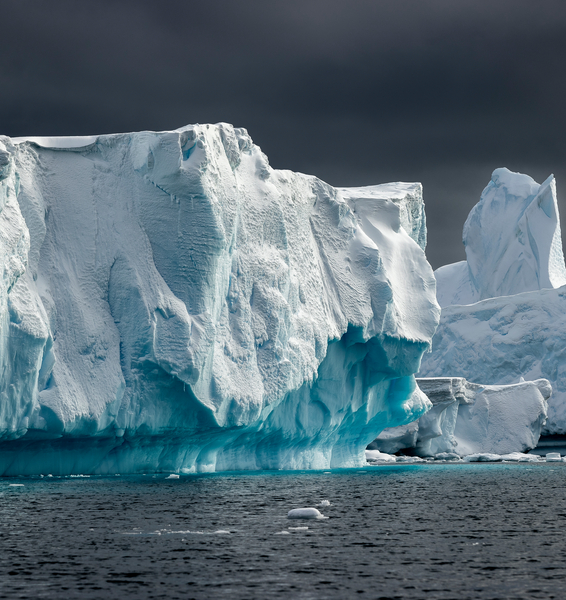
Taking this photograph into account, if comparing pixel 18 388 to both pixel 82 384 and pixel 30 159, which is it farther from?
pixel 30 159

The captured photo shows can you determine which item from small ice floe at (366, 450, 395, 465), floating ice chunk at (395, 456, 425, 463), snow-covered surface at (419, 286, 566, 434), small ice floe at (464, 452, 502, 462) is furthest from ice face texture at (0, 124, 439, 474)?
snow-covered surface at (419, 286, 566, 434)

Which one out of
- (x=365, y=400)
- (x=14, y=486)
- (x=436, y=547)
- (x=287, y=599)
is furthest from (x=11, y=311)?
(x=365, y=400)

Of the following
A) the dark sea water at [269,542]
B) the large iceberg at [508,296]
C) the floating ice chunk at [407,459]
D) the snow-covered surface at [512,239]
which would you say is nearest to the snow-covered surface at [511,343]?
the large iceberg at [508,296]

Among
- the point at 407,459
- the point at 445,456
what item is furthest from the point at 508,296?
the point at 407,459

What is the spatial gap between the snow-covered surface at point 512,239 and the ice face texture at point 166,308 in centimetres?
3121

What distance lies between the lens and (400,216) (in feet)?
98.0

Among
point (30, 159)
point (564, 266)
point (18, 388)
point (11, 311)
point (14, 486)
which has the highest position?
point (564, 266)

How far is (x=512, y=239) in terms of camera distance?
56.8 m

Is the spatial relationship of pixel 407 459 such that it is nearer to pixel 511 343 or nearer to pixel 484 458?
pixel 484 458

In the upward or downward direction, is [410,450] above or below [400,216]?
below

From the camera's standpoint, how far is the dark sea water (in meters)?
8.07

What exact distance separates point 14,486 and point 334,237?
13375mm

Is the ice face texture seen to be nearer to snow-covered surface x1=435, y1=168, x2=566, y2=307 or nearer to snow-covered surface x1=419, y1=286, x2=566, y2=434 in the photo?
snow-covered surface x1=419, y1=286, x2=566, y2=434

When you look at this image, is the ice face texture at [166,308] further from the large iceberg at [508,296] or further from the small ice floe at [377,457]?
the large iceberg at [508,296]
